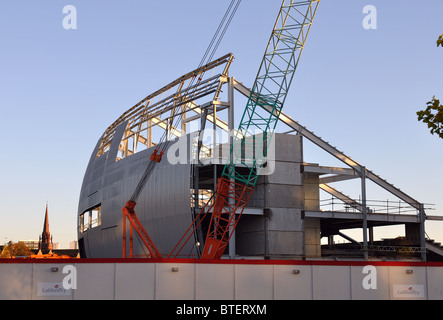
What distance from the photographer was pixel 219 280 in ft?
104

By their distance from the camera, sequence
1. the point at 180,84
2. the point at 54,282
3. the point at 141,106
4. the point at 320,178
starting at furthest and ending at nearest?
the point at 141,106 < the point at 320,178 < the point at 180,84 < the point at 54,282

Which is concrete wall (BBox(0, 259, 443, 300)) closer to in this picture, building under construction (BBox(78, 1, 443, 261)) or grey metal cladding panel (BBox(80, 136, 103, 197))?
building under construction (BBox(78, 1, 443, 261))

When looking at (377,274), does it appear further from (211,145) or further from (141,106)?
(141,106)

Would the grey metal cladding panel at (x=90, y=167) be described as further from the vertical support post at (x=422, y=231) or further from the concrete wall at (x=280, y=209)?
the vertical support post at (x=422, y=231)

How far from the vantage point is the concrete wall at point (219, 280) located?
99.3ft

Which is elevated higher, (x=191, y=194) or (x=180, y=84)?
(x=180, y=84)

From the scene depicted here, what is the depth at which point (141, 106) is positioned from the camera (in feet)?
279

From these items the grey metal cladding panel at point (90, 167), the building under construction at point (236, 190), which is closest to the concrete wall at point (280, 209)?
the building under construction at point (236, 190)

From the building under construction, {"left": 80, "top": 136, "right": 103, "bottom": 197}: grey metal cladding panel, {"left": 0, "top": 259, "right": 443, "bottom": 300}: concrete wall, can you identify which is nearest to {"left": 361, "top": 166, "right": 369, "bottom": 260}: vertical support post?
the building under construction

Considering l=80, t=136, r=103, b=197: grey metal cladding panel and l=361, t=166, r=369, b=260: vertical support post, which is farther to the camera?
l=80, t=136, r=103, b=197: grey metal cladding panel

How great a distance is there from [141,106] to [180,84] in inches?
474

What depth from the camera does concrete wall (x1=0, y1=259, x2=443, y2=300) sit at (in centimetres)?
3028
